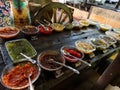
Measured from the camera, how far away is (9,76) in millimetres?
1013

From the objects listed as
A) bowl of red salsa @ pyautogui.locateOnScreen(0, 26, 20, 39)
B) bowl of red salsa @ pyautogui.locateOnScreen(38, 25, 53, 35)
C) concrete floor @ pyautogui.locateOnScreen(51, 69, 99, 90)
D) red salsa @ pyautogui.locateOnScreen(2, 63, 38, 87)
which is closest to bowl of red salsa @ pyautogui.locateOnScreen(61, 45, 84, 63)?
concrete floor @ pyautogui.locateOnScreen(51, 69, 99, 90)

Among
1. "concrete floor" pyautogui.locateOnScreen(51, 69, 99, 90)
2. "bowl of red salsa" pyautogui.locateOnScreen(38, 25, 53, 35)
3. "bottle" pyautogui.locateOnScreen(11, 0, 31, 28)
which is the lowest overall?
"concrete floor" pyautogui.locateOnScreen(51, 69, 99, 90)

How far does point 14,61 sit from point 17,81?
0.84 ft

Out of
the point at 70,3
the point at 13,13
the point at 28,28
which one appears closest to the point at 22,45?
the point at 28,28

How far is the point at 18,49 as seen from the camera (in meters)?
1.36

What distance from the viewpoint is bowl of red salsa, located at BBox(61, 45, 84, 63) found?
132 cm

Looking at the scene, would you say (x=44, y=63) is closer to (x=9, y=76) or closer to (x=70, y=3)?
(x=9, y=76)

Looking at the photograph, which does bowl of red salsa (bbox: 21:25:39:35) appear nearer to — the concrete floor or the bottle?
the bottle

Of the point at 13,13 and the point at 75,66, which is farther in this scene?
the point at 13,13

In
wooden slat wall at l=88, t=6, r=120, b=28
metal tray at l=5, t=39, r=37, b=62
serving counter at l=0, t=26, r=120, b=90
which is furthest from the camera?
wooden slat wall at l=88, t=6, r=120, b=28

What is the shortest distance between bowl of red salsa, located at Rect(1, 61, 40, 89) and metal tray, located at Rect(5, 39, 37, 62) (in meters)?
0.09

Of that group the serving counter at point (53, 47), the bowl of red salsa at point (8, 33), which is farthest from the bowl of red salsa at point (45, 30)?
the bowl of red salsa at point (8, 33)

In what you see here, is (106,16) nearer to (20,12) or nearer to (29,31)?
(20,12)

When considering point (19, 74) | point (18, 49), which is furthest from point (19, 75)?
point (18, 49)
